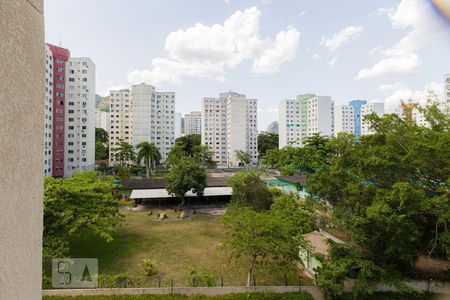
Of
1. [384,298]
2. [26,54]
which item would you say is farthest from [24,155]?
[384,298]

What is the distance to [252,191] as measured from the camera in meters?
18.7

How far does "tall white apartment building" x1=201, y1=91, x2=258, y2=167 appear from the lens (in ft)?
196

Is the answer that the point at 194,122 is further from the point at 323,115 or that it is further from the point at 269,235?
the point at 269,235

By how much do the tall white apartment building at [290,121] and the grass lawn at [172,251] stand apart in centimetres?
5199

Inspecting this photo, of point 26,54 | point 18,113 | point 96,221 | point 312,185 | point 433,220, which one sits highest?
point 26,54

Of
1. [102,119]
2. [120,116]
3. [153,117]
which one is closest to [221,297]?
[153,117]

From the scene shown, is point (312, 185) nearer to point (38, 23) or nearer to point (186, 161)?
point (38, 23)

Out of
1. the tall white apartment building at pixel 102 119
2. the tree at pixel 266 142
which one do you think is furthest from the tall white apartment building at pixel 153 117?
the tall white apartment building at pixel 102 119

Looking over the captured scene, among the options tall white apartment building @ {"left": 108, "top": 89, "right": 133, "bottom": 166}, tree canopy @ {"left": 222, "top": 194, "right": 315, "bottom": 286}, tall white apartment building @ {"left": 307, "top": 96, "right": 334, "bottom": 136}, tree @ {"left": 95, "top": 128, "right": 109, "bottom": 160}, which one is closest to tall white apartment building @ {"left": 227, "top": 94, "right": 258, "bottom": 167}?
tall white apartment building @ {"left": 307, "top": 96, "right": 334, "bottom": 136}

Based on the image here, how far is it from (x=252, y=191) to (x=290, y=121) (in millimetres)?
51926

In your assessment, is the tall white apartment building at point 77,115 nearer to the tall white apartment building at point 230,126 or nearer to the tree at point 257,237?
the tall white apartment building at point 230,126

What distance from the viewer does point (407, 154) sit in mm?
8297

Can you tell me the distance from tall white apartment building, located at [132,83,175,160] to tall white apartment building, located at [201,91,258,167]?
32.4 feet

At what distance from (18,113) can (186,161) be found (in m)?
20.6
